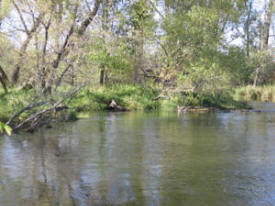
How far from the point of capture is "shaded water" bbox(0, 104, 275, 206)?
20.7 ft

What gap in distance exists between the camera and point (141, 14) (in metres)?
20.0

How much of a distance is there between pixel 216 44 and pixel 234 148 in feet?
39.6

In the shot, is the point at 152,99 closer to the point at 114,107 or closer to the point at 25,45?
the point at 114,107

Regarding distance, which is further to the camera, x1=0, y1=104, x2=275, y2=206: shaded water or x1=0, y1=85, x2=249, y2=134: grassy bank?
x1=0, y1=85, x2=249, y2=134: grassy bank

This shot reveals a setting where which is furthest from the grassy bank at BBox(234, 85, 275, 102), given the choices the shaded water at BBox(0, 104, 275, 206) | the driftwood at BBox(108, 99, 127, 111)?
the shaded water at BBox(0, 104, 275, 206)

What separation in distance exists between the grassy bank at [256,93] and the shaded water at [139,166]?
17400 millimetres

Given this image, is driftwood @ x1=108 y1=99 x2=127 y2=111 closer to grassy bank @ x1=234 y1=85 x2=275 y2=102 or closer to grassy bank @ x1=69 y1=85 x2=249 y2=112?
grassy bank @ x1=69 y1=85 x2=249 y2=112

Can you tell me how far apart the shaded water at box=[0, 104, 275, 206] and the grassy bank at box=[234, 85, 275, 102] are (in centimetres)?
1740

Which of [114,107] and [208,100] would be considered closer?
[114,107]

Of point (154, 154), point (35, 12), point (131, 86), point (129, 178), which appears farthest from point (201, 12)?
point (129, 178)

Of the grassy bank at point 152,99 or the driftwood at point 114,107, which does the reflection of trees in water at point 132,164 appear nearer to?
the driftwood at point 114,107

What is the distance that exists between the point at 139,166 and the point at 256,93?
25.1 m

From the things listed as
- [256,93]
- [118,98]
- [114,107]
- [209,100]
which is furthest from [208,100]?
[256,93]

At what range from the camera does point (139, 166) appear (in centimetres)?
832
